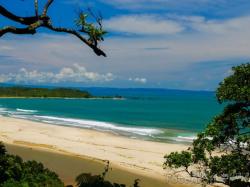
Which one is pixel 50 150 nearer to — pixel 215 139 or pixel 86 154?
pixel 86 154

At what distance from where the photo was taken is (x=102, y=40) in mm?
9875

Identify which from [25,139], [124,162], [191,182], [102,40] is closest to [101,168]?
[124,162]

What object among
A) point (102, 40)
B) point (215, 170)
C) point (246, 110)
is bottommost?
point (215, 170)

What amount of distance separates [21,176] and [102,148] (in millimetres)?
22472

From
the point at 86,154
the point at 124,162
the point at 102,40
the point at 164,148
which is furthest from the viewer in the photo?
the point at 164,148

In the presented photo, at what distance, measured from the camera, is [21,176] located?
12.8 metres

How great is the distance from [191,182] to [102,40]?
15.1 meters

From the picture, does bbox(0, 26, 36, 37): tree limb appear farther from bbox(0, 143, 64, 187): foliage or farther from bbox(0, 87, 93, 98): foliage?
bbox(0, 87, 93, 98): foliage

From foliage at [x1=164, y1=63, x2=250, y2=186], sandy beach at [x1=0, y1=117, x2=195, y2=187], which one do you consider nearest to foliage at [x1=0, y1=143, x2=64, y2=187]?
foliage at [x1=164, y1=63, x2=250, y2=186]

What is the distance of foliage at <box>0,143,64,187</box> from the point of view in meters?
11.7

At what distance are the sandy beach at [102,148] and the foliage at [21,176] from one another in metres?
8.77

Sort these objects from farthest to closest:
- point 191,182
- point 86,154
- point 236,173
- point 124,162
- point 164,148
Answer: point 164,148
point 86,154
point 124,162
point 191,182
point 236,173

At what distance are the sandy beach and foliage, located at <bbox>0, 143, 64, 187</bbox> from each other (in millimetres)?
8774

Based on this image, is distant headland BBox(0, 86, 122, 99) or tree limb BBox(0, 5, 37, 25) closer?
tree limb BBox(0, 5, 37, 25)
